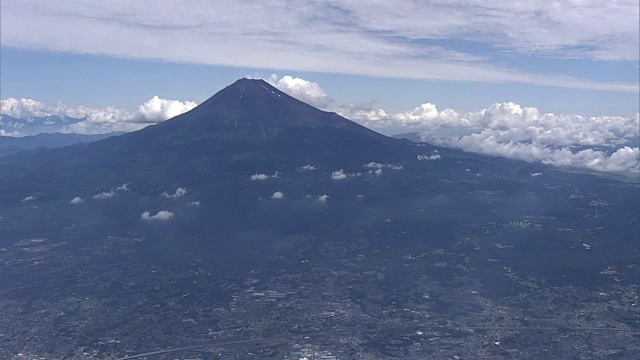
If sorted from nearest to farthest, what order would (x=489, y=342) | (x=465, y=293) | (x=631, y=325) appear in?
(x=489, y=342) < (x=631, y=325) < (x=465, y=293)

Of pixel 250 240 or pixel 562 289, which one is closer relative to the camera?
pixel 562 289

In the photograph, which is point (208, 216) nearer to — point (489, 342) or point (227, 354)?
point (227, 354)

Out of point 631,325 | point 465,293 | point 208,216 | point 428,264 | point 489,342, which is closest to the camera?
point 489,342

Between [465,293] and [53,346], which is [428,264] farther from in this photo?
[53,346]

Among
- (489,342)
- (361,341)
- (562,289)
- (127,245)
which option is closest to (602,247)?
(562,289)

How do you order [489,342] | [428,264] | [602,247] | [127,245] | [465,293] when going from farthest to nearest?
[602,247]
[127,245]
[428,264]
[465,293]
[489,342]

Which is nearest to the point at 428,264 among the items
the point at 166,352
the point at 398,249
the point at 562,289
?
the point at 398,249

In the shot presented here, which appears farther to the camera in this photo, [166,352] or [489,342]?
[489,342]

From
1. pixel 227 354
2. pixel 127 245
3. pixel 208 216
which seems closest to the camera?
pixel 227 354

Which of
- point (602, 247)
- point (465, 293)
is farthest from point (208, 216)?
point (602, 247)
